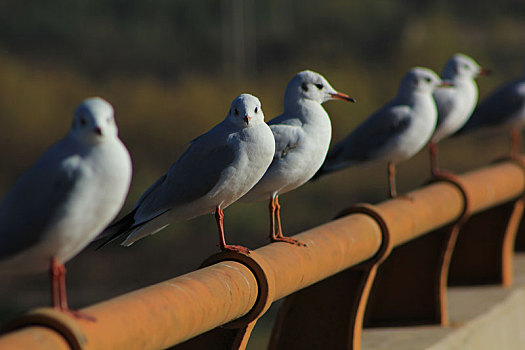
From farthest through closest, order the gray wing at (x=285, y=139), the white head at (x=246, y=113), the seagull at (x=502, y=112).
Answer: the seagull at (x=502, y=112), the gray wing at (x=285, y=139), the white head at (x=246, y=113)

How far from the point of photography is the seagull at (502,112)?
8484 millimetres

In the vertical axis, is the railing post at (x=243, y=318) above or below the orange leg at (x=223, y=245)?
below

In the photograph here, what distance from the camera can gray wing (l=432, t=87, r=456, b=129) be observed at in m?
7.09

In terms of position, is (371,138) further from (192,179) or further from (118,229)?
(118,229)

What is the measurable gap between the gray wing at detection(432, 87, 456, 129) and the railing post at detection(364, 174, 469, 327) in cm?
193

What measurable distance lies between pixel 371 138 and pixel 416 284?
1.11 m

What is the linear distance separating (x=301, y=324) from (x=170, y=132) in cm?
1280

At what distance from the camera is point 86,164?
8.09 ft

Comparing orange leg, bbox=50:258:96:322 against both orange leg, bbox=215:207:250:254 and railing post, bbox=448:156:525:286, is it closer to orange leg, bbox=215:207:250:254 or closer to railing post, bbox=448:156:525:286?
orange leg, bbox=215:207:250:254

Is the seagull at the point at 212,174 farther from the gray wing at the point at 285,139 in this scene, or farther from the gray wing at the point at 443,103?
the gray wing at the point at 443,103

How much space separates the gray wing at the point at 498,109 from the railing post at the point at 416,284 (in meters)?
3.45

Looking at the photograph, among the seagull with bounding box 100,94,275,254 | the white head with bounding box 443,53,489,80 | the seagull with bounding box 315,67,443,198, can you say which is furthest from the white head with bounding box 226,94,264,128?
the white head with bounding box 443,53,489,80

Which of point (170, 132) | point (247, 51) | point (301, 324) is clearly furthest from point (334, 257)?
point (247, 51)

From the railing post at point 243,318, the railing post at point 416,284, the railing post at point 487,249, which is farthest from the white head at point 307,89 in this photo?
the railing post at point 487,249
